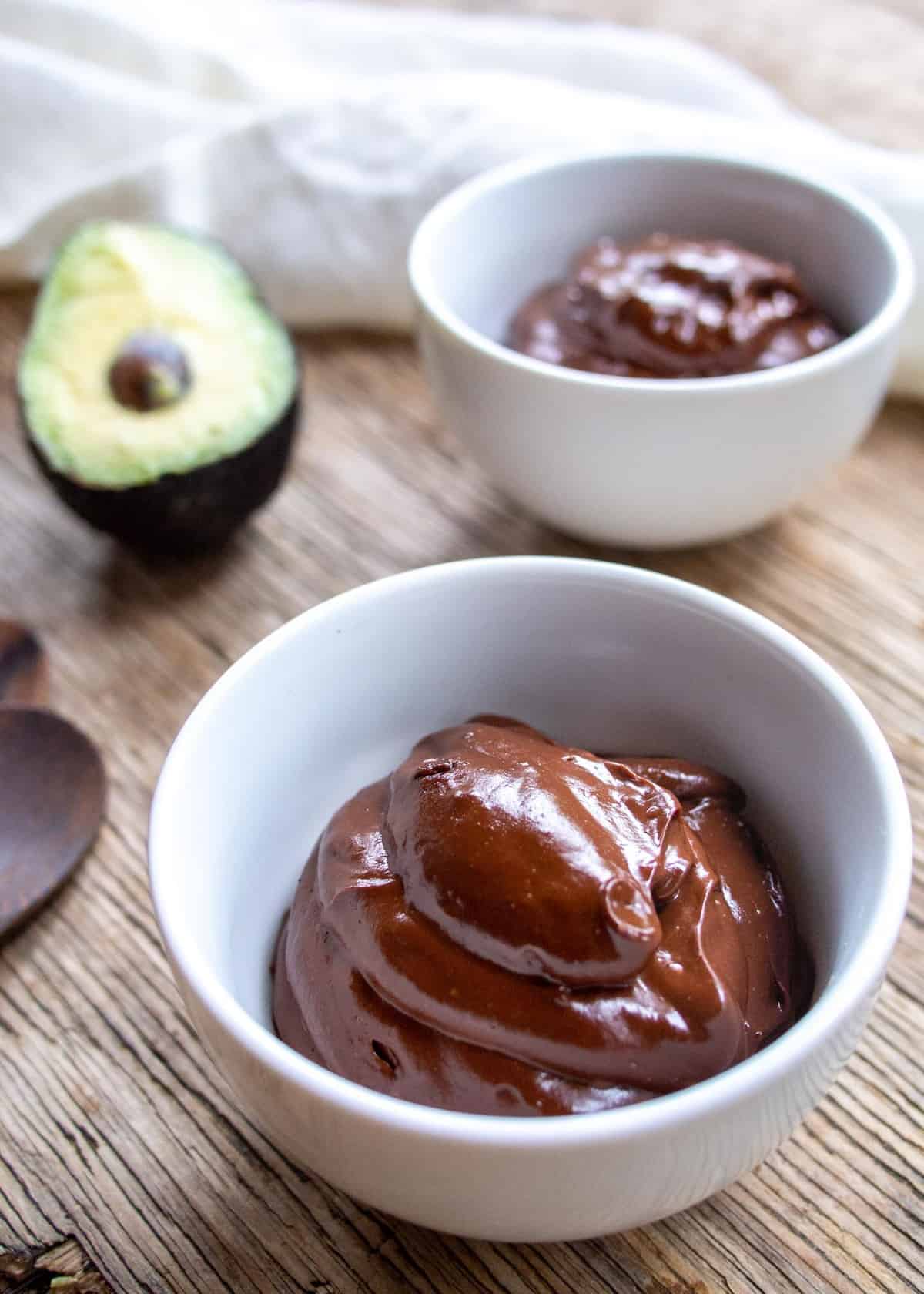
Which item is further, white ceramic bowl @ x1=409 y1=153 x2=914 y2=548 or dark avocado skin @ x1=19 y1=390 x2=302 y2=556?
dark avocado skin @ x1=19 y1=390 x2=302 y2=556

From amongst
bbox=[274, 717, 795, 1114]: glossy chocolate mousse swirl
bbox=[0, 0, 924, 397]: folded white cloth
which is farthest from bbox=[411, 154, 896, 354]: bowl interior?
bbox=[274, 717, 795, 1114]: glossy chocolate mousse swirl

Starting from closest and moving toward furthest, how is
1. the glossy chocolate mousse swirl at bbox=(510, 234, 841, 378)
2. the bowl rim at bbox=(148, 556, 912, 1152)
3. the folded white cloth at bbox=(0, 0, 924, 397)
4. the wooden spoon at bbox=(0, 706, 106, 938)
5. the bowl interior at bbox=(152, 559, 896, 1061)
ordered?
the bowl rim at bbox=(148, 556, 912, 1152) → the bowl interior at bbox=(152, 559, 896, 1061) → the wooden spoon at bbox=(0, 706, 106, 938) → the glossy chocolate mousse swirl at bbox=(510, 234, 841, 378) → the folded white cloth at bbox=(0, 0, 924, 397)

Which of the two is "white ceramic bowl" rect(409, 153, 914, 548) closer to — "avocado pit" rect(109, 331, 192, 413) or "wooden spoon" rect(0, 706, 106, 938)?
"avocado pit" rect(109, 331, 192, 413)

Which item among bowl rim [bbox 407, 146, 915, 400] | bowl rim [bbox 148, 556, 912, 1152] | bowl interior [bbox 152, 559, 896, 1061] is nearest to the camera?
bowl rim [bbox 148, 556, 912, 1152]

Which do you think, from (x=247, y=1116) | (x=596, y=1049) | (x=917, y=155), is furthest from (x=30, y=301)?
(x=596, y=1049)

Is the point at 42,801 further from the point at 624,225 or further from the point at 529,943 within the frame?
the point at 624,225

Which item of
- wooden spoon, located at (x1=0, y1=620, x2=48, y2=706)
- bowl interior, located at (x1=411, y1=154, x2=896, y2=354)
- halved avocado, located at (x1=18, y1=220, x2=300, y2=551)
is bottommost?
wooden spoon, located at (x1=0, y1=620, x2=48, y2=706)

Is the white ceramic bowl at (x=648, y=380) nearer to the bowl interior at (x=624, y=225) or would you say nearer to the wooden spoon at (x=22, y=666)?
the bowl interior at (x=624, y=225)
